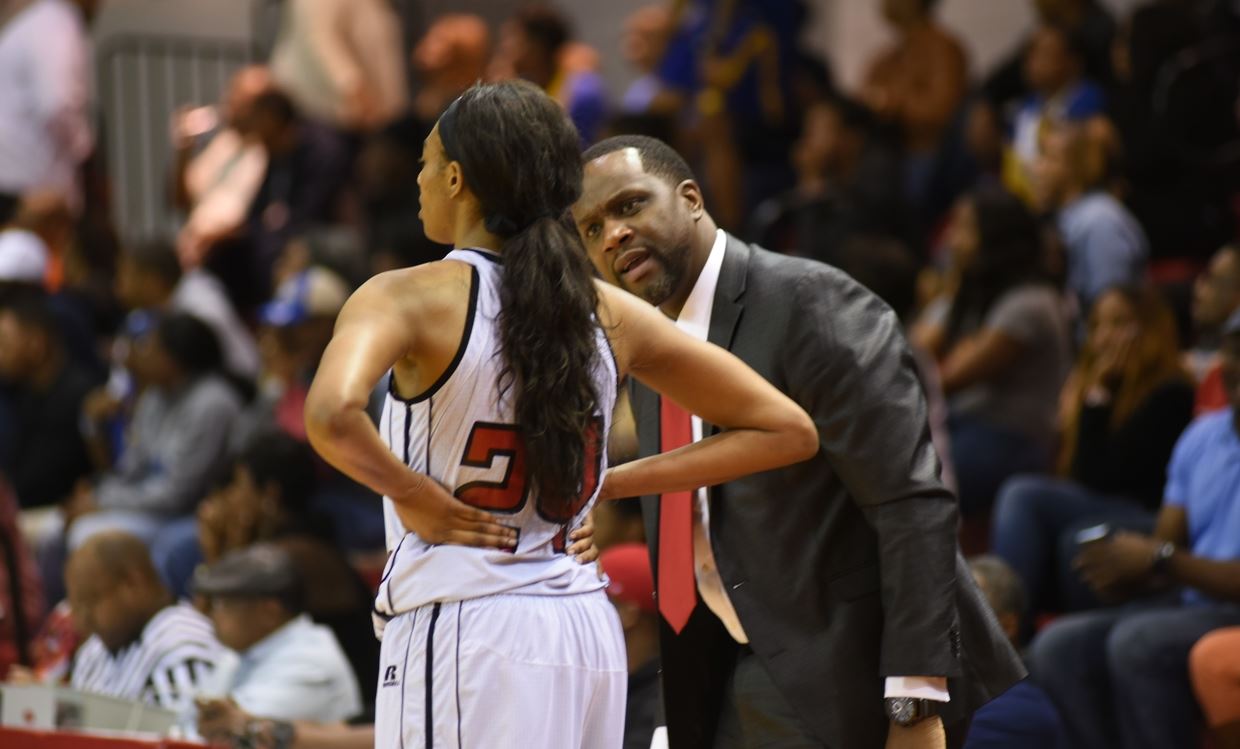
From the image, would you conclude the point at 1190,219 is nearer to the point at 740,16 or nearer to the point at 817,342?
the point at 740,16

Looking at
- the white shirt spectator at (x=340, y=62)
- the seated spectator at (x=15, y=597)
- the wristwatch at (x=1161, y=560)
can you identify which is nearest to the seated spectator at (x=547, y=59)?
the white shirt spectator at (x=340, y=62)

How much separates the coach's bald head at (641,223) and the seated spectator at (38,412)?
214 inches

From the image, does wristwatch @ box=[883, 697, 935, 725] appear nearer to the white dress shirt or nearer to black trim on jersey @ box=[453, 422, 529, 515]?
the white dress shirt

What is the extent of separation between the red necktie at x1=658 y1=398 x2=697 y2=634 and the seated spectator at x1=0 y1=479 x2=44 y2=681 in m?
3.48

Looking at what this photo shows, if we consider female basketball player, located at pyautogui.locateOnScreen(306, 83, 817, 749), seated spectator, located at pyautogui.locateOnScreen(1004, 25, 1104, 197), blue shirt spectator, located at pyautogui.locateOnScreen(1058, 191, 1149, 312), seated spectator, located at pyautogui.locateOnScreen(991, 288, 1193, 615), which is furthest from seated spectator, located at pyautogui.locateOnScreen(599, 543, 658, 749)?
seated spectator, located at pyautogui.locateOnScreen(1004, 25, 1104, 197)

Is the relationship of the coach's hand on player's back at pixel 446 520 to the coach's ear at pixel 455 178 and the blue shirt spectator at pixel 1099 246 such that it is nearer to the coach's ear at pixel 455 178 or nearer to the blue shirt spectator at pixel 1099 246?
the coach's ear at pixel 455 178

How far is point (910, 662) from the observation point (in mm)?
2795

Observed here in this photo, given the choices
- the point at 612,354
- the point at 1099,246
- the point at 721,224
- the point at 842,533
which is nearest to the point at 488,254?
the point at 612,354

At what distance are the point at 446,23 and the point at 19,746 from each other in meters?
6.50

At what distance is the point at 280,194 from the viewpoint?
9609mm

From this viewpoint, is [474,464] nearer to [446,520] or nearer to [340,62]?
[446,520]

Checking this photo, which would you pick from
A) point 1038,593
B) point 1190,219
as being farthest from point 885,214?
point 1038,593

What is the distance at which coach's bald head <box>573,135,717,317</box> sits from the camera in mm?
2977

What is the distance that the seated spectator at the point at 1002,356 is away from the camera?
20.3ft
